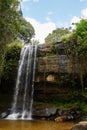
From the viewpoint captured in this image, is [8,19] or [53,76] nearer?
[8,19]

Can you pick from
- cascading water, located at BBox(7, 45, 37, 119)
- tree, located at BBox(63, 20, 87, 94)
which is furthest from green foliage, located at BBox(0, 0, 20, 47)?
tree, located at BBox(63, 20, 87, 94)

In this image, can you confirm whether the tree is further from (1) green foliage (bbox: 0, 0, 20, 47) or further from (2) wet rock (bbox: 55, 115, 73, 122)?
(1) green foliage (bbox: 0, 0, 20, 47)

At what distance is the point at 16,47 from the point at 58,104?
5548mm

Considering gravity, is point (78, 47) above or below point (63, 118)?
above

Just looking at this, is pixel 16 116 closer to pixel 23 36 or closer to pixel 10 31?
pixel 10 31

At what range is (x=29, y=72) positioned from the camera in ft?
68.2

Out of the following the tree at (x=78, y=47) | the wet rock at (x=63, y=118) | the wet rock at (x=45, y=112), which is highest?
the tree at (x=78, y=47)

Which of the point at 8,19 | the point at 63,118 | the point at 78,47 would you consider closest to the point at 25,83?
the point at 78,47

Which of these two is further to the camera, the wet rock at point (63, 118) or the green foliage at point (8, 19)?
the wet rock at point (63, 118)

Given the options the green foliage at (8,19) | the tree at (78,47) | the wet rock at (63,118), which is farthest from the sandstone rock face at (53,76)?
the green foliage at (8,19)

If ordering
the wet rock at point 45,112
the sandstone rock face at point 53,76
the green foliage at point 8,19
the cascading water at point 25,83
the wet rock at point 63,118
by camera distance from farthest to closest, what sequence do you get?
the cascading water at point 25,83
the sandstone rock face at point 53,76
the wet rock at point 45,112
the wet rock at point 63,118
the green foliage at point 8,19

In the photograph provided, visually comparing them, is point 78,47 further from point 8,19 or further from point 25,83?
point 8,19

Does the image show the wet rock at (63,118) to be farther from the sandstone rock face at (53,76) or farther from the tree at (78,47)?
the tree at (78,47)

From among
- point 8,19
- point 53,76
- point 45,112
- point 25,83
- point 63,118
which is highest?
point 8,19
